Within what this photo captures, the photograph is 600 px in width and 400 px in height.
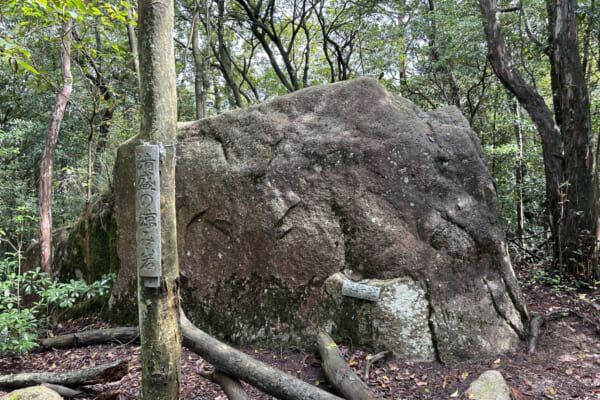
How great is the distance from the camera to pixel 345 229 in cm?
435

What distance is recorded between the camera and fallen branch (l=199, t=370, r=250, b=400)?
3113 millimetres

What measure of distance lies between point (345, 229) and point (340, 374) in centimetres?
166

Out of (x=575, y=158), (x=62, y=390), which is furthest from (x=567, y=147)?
(x=62, y=390)

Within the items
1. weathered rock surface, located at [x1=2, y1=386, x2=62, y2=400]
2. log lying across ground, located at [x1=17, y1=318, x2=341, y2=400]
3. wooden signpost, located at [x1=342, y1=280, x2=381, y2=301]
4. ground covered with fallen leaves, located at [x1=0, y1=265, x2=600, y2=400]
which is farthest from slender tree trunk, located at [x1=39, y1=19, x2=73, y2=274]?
wooden signpost, located at [x1=342, y1=280, x2=381, y2=301]

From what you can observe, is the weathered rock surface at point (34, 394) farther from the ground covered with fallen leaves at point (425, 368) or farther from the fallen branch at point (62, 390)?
the ground covered with fallen leaves at point (425, 368)

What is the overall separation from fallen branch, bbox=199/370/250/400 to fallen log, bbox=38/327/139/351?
1.86m

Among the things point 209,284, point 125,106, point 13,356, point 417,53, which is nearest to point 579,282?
point 209,284

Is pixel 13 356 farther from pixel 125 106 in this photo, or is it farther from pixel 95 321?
pixel 125 106

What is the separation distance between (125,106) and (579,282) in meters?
10.9

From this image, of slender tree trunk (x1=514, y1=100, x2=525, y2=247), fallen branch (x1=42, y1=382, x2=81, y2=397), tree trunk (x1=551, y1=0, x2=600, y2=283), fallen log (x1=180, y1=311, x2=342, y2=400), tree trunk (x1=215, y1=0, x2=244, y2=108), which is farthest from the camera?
tree trunk (x1=215, y1=0, x2=244, y2=108)

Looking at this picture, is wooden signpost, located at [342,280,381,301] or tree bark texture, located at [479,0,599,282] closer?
wooden signpost, located at [342,280,381,301]

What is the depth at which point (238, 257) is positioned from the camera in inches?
181

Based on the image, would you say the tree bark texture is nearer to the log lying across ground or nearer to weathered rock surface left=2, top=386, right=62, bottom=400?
the log lying across ground

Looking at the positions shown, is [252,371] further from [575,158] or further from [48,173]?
[575,158]
